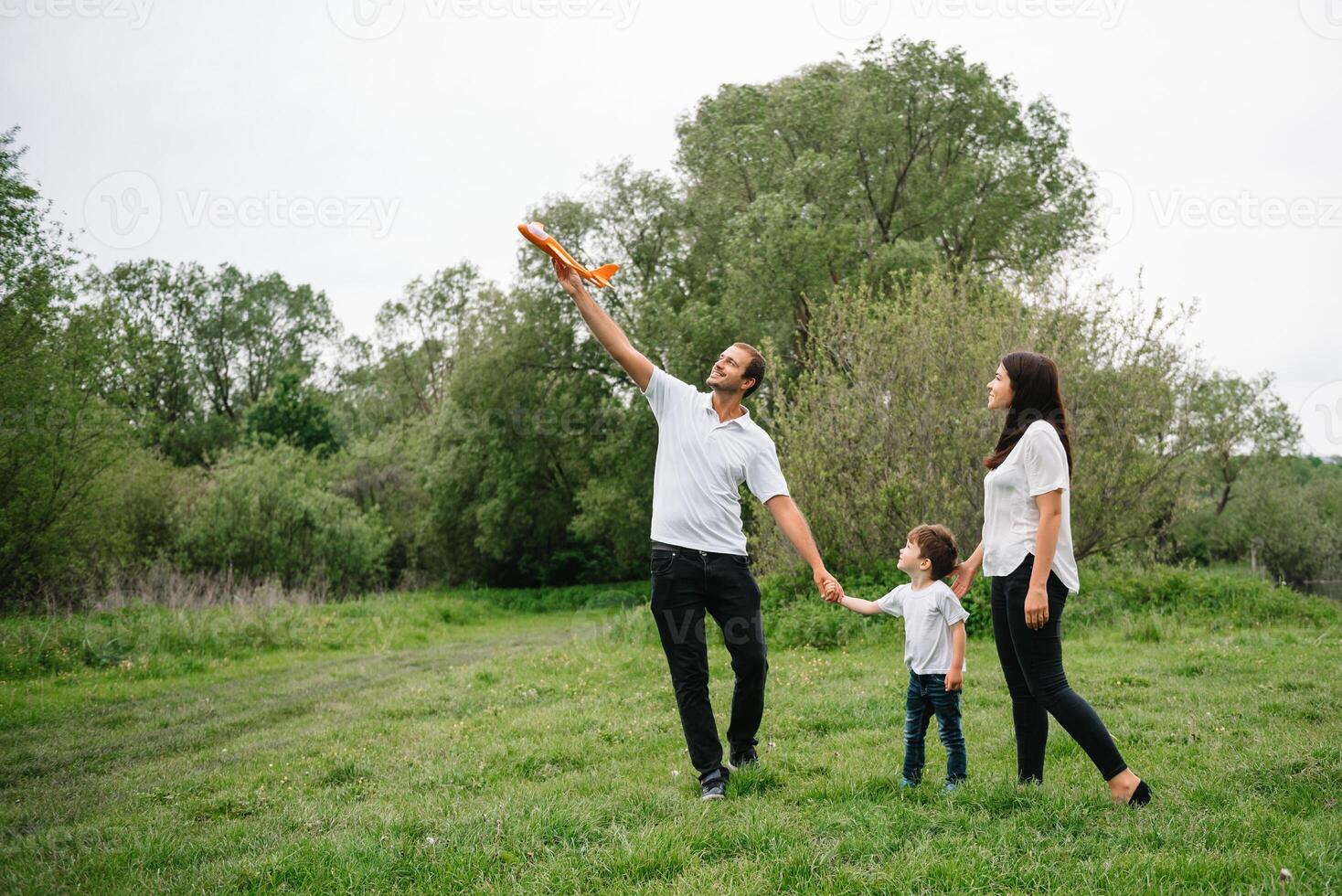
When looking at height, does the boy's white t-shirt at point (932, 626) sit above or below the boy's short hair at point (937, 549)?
below

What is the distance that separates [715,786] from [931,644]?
1.39 metres

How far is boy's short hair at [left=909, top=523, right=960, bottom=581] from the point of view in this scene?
5266 millimetres

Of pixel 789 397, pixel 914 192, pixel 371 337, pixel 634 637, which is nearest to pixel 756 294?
pixel 789 397

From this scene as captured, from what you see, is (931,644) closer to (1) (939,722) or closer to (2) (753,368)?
(1) (939,722)

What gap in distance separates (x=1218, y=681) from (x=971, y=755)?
12.5 ft

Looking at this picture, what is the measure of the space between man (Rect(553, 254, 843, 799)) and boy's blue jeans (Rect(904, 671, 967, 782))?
0.76m

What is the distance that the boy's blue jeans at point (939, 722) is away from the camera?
16.2 feet

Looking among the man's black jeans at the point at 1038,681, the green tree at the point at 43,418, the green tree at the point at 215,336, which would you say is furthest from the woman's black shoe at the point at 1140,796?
the green tree at the point at 215,336

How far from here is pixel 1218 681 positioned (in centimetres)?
825

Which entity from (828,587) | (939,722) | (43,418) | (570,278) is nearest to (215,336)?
(43,418)

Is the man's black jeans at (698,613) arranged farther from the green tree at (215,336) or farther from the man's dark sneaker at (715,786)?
the green tree at (215,336)

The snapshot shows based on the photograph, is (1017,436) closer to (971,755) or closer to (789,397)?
(971,755)

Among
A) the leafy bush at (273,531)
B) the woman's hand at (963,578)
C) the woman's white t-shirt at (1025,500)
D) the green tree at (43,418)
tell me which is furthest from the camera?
the leafy bush at (273,531)

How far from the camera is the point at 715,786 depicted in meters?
4.77
